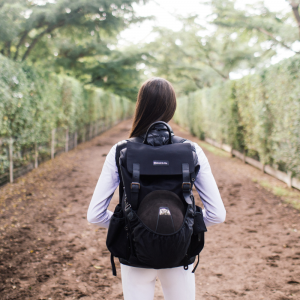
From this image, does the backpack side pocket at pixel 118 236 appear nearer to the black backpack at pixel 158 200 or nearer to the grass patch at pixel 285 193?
the black backpack at pixel 158 200

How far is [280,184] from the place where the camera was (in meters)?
7.27

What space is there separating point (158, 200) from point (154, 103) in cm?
53

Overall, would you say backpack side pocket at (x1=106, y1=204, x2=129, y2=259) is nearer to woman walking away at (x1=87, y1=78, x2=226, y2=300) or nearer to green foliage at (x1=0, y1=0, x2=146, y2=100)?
woman walking away at (x1=87, y1=78, x2=226, y2=300)

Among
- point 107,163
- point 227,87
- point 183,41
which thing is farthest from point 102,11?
point 183,41

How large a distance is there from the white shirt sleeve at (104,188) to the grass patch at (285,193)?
5.14 meters

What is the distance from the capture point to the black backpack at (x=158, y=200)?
1238mm

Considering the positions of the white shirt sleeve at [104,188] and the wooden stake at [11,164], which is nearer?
the white shirt sleeve at [104,188]

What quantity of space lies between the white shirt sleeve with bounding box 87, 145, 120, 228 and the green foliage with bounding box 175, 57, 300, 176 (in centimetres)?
553

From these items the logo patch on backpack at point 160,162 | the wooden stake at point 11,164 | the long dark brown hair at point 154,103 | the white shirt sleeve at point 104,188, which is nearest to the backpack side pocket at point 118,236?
the white shirt sleeve at point 104,188

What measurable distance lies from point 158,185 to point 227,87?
35.9 feet

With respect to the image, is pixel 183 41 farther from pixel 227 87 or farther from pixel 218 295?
pixel 218 295

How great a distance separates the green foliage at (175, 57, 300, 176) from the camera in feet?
20.3

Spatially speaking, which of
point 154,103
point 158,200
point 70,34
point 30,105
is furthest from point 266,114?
point 70,34

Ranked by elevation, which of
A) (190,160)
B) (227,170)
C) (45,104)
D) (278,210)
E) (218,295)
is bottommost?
(227,170)
